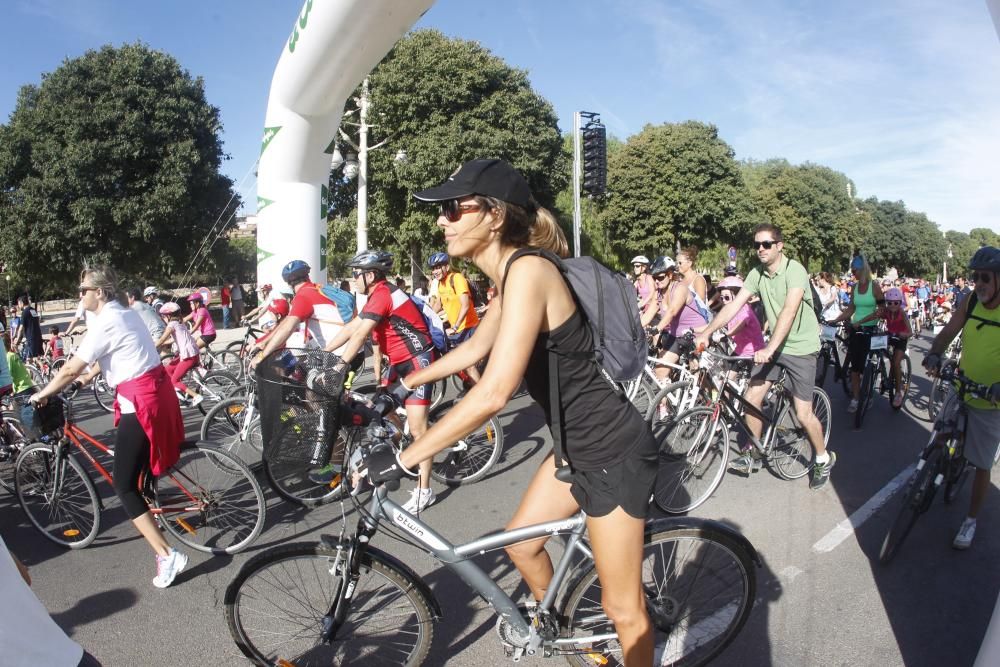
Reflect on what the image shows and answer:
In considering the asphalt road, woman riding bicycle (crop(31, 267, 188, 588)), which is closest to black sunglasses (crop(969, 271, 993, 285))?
the asphalt road

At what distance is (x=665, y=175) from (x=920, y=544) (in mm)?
34684

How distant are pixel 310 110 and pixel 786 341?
6.56 meters

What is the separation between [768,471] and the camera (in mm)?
5484

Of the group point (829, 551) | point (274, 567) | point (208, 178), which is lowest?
point (829, 551)

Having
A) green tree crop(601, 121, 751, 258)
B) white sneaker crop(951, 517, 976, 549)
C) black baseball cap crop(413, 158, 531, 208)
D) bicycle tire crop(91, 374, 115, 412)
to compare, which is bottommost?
bicycle tire crop(91, 374, 115, 412)

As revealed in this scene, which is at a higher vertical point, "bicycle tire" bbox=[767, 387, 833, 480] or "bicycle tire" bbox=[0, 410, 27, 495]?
"bicycle tire" bbox=[767, 387, 833, 480]

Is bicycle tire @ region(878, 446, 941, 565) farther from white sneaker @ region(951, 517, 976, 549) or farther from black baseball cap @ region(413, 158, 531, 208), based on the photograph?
black baseball cap @ region(413, 158, 531, 208)

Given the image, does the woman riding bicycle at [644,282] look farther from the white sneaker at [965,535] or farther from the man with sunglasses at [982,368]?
the white sneaker at [965,535]

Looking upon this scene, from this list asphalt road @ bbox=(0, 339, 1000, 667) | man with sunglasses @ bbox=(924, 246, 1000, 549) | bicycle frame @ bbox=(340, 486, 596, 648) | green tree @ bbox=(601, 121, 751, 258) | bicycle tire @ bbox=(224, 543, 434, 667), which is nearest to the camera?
bicycle frame @ bbox=(340, 486, 596, 648)

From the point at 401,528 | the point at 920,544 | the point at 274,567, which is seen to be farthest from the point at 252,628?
the point at 920,544

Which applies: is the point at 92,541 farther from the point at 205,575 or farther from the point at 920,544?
the point at 920,544

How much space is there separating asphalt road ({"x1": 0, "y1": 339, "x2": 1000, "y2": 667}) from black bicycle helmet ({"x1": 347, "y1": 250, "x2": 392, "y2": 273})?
1.85 metres

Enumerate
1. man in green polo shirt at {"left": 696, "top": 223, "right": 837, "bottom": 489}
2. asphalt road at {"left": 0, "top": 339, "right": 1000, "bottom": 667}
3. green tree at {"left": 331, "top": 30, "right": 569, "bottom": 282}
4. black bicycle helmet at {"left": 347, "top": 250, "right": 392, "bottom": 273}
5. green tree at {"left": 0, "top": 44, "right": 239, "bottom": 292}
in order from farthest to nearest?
1. green tree at {"left": 331, "top": 30, "right": 569, "bottom": 282}
2. green tree at {"left": 0, "top": 44, "right": 239, "bottom": 292}
3. black bicycle helmet at {"left": 347, "top": 250, "right": 392, "bottom": 273}
4. man in green polo shirt at {"left": 696, "top": 223, "right": 837, "bottom": 489}
5. asphalt road at {"left": 0, "top": 339, "right": 1000, "bottom": 667}

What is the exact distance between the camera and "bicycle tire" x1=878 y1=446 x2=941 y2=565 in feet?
12.3
